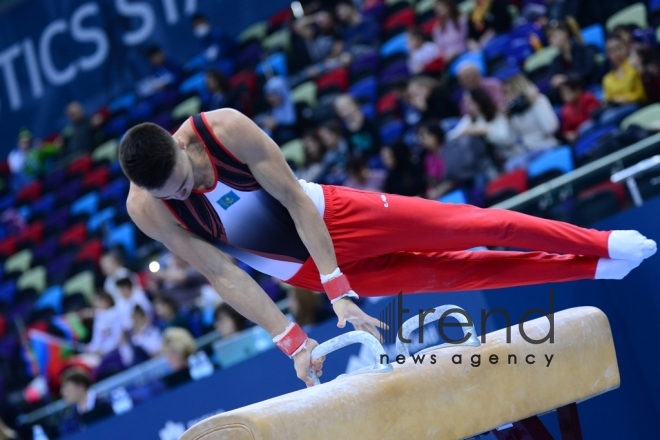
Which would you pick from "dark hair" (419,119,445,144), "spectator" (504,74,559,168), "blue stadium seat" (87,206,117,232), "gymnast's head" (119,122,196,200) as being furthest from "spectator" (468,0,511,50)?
"gymnast's head" (119,122,196,200)

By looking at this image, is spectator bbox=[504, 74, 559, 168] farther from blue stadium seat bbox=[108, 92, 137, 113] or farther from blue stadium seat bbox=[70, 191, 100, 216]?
blue stadium seat bbox=[108, 92, 137, 113]

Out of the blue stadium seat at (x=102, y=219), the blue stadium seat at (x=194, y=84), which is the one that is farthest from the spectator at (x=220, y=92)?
the blue stadium seat at (x=194, y=84)

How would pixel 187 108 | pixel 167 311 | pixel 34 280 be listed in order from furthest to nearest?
pixel 187 108, pixel 34 280, pixel 167 311

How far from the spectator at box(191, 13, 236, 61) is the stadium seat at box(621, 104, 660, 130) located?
7734mm

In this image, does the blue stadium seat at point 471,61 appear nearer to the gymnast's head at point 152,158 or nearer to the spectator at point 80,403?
the spectator at point 80,403

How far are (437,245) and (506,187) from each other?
2.32 metres

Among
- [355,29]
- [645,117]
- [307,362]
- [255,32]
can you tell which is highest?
[255,32]

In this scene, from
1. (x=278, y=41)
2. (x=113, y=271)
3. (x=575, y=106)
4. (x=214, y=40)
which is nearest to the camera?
(x=575, y=106)

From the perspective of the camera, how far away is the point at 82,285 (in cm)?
940

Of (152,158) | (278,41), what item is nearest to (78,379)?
(152,158)

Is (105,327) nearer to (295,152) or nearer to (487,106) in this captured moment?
(295,152)

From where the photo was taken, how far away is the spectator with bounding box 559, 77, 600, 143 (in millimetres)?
6344

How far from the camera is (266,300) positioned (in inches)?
129

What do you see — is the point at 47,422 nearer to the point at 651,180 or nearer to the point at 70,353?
the point at 70,353
